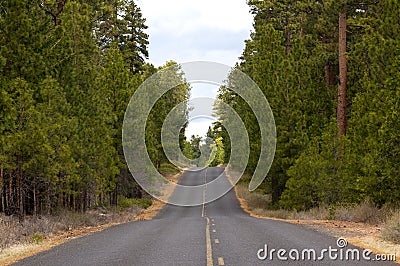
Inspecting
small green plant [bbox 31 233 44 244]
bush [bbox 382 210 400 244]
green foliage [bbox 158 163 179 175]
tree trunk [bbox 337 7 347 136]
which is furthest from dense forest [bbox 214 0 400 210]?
green foliage [bbox 158 163 179 175]

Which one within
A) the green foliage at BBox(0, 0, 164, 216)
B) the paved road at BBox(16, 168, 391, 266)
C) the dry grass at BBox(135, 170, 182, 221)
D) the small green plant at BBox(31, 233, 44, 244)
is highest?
the green foliage at BBox(0, 0, 164, 216)

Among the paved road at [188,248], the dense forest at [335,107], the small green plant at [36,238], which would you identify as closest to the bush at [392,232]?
the paved road at [188,248]

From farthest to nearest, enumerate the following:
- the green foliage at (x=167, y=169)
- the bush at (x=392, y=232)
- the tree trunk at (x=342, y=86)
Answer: the green foliage at (x=167, y=169) < the tree trunk at (x=342, y=86) < the bush at (x=392, y=232)

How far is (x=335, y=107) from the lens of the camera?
1510 inches

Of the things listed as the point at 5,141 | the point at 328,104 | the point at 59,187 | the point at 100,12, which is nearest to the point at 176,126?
the point at 100,12

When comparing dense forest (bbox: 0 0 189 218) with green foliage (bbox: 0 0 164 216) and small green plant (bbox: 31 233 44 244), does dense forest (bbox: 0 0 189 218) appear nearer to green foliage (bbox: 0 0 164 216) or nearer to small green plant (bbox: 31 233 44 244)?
green foliage (bbox: 0 0 164 216)

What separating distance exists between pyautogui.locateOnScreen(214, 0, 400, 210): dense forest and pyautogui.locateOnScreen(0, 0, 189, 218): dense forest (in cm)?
1126

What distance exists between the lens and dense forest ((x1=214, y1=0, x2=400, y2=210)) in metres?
22.2

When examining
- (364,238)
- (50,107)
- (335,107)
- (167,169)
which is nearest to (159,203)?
(335,107)

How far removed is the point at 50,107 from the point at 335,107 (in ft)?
73.3

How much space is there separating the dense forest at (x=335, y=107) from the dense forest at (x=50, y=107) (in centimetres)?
1126

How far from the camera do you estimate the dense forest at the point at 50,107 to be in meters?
20.5

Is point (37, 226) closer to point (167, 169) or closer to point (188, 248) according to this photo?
point (188, 248)

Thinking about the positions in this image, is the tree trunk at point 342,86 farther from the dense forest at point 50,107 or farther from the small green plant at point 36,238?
the small green plant at point 36,238
